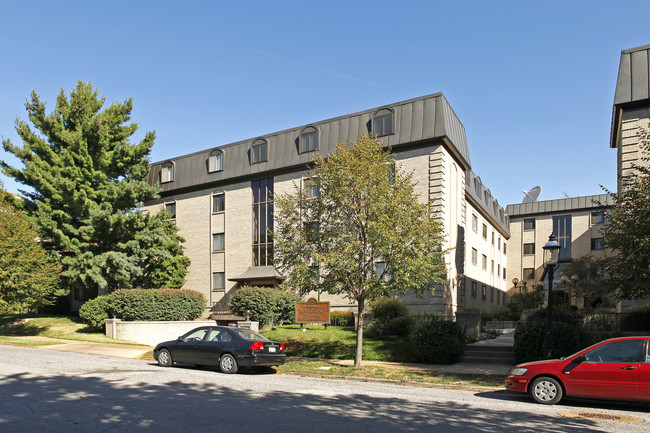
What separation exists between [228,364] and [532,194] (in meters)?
45.0

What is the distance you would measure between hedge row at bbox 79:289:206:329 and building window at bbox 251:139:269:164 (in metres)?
10.3

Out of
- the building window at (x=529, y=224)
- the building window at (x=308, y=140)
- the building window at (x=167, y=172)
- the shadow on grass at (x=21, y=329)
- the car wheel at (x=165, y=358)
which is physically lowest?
the shadow on grass at (x=21, y=329)

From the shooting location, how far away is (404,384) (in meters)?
14.0

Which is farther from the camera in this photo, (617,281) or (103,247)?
(103,247)

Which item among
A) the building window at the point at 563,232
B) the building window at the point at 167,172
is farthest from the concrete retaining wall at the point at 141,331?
the building window at the point at 563,232

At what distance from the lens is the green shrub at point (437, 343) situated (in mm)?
17875

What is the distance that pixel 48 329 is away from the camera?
2997 cm

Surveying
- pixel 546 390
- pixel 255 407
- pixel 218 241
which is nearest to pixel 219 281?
pixel 218 241

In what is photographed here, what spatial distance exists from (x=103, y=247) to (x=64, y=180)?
4.94 metres

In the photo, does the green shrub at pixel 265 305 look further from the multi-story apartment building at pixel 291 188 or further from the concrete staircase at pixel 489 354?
the concrete staircase at pixel 489 354

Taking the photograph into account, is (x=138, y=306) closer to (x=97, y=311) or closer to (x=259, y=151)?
(x=97, y=311)

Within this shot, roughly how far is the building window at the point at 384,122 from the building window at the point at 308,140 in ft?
13.6

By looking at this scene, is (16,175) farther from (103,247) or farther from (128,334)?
(128,334)

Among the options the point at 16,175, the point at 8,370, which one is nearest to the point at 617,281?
the point at 8,370
